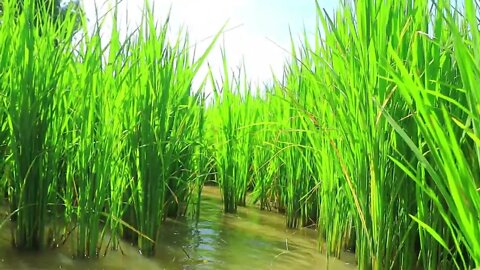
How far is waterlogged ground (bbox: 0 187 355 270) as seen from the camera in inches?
59.7

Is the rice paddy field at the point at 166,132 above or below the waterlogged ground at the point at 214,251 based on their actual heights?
above

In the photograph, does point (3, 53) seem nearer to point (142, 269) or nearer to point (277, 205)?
point (142, 269)

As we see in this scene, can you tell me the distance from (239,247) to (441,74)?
1066 millimetres

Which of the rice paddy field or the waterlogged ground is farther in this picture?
the waterlogged ground

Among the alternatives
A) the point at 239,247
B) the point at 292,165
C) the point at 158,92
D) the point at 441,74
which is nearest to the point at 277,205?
the point at 292,165

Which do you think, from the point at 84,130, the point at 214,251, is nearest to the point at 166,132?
the point at 84,130

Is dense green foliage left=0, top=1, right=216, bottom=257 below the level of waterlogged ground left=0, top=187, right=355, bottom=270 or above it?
above

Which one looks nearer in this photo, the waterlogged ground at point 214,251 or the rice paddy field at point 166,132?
the rice paddy field at point 166,132

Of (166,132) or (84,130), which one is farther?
(166,132)

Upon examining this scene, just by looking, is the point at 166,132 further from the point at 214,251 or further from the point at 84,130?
the point at 214,251

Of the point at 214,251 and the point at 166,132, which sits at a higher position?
the point at 166,132

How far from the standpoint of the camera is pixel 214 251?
1882mm

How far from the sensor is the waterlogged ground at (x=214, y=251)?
1516mm

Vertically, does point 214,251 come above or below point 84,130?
below
